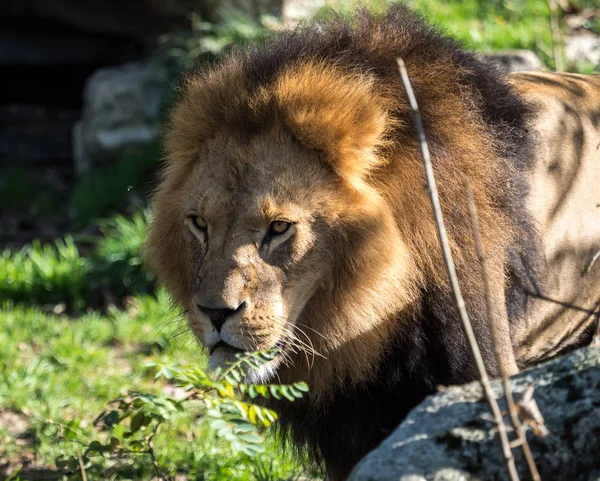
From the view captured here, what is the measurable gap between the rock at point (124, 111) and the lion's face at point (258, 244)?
21.6 feet

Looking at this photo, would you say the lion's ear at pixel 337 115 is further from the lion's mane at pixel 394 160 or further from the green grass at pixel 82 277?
the green grass at pixel 82 277

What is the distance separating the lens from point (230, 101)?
133 inches

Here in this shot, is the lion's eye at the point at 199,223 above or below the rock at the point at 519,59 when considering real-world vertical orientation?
below

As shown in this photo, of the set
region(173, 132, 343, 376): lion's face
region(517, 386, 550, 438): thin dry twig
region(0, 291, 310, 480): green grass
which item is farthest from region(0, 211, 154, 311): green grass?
region(517, 386, 550, 438): thin dry twig

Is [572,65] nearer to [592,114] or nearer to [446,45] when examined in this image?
[592,114]

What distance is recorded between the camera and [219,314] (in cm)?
297

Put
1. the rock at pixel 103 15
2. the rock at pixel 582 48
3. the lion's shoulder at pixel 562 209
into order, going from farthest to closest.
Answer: the rock at pixel 103 15
the rock at pixel 582 48
the lion's shoulder at pixel 562 209

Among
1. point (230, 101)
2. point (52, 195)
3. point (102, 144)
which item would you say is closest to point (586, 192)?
point (230, 101)

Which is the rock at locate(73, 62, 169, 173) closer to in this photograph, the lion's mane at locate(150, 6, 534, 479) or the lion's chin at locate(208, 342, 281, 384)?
the lion's mane at locate(150, 6, 534, 479)

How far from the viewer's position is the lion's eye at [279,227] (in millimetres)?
3100

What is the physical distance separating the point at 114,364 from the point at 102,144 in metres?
4.37

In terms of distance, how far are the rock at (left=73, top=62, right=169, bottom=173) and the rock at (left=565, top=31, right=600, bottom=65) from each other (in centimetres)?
408

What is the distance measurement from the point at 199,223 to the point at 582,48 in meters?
6.07

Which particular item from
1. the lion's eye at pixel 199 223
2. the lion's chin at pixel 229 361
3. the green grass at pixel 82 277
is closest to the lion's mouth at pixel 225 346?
the lion's chin at pixel 229 361
